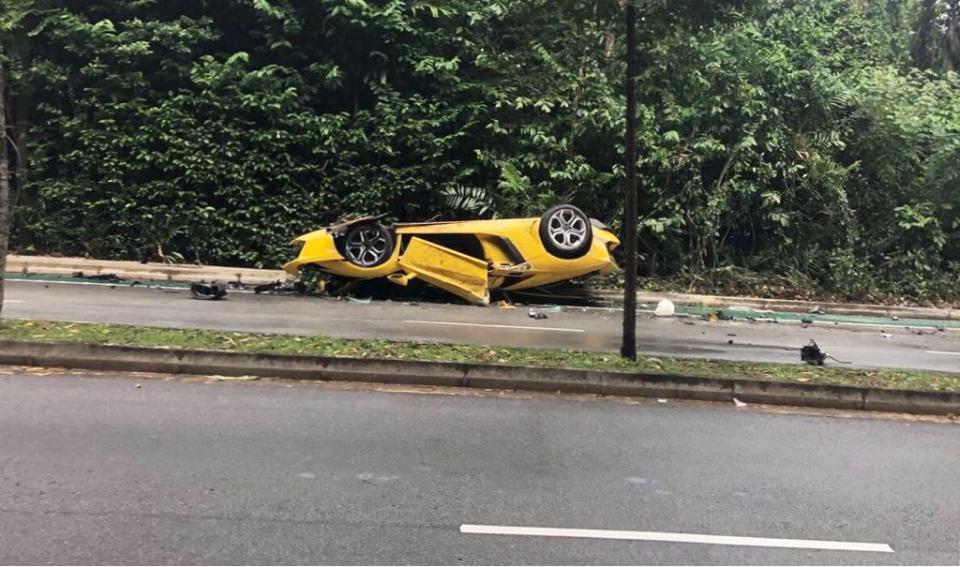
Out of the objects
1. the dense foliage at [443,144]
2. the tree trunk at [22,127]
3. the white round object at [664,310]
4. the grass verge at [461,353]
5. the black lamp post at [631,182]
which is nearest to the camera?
the grass verge at [461,353]

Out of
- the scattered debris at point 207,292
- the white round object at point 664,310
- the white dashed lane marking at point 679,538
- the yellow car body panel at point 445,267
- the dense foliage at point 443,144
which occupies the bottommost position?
the white dashed lane marking at point 679,538

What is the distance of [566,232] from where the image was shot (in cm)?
1409

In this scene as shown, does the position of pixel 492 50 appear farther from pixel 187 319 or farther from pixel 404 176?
pixel 187 319

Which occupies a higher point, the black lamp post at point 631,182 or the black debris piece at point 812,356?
the black lamp post at point 631,182

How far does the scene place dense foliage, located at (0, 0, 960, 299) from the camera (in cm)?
1758

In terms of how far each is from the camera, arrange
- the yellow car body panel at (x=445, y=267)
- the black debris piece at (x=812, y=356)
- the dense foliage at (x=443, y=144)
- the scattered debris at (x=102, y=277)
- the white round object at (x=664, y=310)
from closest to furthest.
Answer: the black debris piece at (x=812, y=356) < the yellow car body panel at (x=445, y=267) < the white round object at (x=664, y=310) < the scattered debris at (x=102, y=277) < the dense foliage at (x=443, y=144)

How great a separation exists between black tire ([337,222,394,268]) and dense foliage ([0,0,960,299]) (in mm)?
3849

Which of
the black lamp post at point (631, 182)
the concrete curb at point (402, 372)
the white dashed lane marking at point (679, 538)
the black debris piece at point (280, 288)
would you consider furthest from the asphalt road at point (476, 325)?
the white dashed lane marking at point (679, 538)

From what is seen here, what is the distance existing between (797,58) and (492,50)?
7.37 m

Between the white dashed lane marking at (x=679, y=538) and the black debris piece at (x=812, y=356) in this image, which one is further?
the black debris piece at (x=812, y=356)

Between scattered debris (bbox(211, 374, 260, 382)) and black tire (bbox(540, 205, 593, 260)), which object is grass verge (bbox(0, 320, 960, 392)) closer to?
scattered debris (bbox(211, 374, 260, 382))

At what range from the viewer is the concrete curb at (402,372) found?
7668mm

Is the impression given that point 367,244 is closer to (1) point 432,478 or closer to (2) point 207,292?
(2) point 207,292

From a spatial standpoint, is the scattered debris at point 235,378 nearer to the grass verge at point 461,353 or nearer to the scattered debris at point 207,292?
the grass verge at point 461,353
